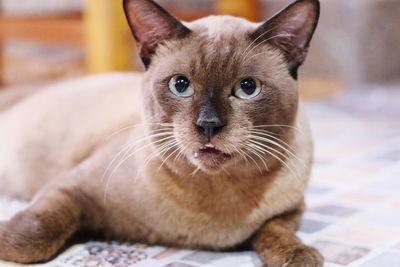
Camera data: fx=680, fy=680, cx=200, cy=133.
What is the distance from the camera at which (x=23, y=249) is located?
1.26 meters

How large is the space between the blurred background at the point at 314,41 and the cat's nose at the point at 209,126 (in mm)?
1612

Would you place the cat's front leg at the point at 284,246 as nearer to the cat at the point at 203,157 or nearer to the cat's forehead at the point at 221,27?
the cat at the point at 203,157

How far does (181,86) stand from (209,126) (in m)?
0.13

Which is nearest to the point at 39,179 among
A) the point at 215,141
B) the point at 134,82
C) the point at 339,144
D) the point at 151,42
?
the point at 134,82

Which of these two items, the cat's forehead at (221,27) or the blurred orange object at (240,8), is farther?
the blurred orange object at (240,8)

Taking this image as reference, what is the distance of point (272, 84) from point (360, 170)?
0.80 m

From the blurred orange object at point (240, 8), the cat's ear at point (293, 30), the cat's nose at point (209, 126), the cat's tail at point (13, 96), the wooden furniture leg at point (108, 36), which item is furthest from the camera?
the blurred orange object at point (240, 8)

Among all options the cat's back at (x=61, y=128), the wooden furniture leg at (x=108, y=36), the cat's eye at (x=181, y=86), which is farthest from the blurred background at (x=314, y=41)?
the cat's eye at (x=181, y=86)

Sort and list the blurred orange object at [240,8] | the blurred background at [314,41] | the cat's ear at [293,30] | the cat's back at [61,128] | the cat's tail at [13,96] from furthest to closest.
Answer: the blurred orange object at [240,8]
the blurred background at [314,41]
the cat's tail at [13,96]
the cat's back at [61,128]
the cat's ear at [293,30]

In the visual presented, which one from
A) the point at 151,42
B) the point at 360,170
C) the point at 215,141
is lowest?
the point at 360,170

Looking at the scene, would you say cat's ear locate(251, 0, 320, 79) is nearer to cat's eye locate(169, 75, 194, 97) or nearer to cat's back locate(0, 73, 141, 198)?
cat's eye locate(169, 75, 194, 97)

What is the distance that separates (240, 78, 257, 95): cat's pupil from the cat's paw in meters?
0.30

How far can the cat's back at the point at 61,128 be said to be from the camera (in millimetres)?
1653

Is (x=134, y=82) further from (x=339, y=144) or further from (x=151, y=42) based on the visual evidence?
(x=339, y=144)
